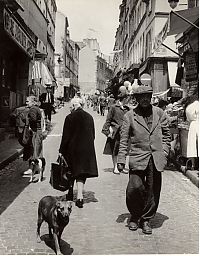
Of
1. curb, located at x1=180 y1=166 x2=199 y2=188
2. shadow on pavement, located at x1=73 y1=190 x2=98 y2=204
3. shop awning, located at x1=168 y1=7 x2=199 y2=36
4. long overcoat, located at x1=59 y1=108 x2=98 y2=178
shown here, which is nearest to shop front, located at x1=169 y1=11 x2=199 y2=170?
shop awning, located at x1=168 y1=7 x2=199 y2=36

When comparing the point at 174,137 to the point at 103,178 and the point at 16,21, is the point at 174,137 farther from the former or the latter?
the point at 16,21

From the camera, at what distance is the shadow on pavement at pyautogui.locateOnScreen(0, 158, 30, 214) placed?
616 cm

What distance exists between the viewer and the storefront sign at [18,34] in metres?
10.5

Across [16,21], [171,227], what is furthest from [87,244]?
[16,21]

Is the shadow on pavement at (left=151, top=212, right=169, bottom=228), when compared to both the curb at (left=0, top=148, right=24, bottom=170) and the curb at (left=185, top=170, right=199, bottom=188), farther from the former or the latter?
the curb at (left=0, top=148, right=24, bottom=170)

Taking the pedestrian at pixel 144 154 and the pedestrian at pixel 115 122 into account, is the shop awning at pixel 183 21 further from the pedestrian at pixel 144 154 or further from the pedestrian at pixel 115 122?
the pedestrian at pixel 144 154

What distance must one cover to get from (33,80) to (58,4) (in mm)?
10621

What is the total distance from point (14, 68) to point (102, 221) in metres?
11.3

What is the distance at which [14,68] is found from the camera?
50.9 ft

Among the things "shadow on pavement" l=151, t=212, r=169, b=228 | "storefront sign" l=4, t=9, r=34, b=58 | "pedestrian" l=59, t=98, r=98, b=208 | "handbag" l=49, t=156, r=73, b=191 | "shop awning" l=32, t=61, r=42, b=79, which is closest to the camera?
"shadow on pavement" l=151, t=212, r=169, b=228

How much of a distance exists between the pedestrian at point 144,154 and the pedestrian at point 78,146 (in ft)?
3.61

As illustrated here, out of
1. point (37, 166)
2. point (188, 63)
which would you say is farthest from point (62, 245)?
point (188, 63)

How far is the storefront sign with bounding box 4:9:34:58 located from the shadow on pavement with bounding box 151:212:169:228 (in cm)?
653

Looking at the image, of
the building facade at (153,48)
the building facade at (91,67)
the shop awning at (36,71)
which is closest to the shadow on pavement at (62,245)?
the building facade at (91,67)
